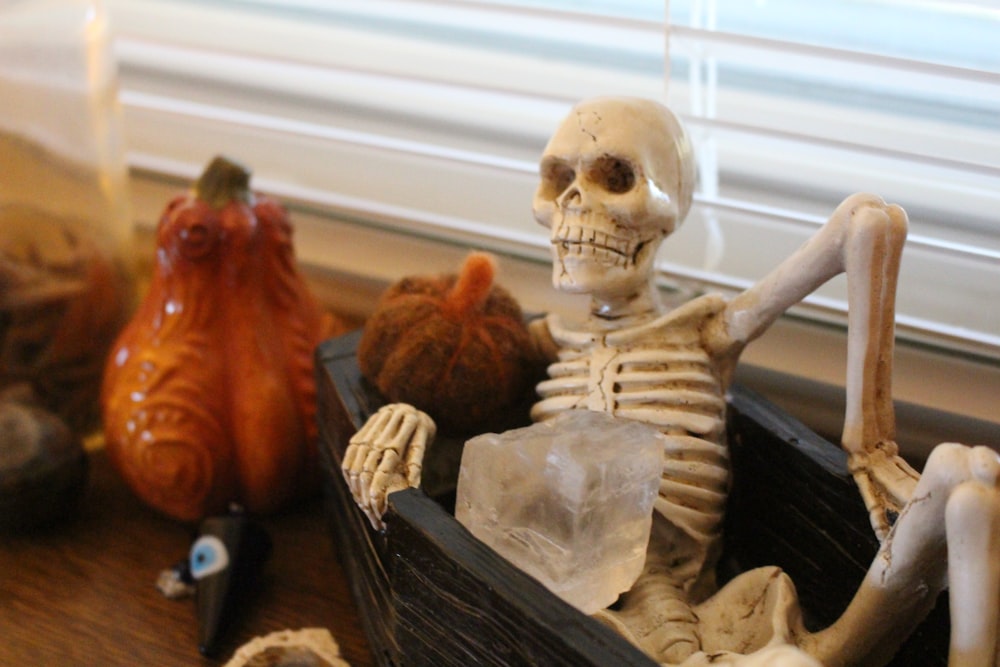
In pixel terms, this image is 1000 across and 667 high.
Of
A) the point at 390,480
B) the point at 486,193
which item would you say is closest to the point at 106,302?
the point at 486,193

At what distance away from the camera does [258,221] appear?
798 mm

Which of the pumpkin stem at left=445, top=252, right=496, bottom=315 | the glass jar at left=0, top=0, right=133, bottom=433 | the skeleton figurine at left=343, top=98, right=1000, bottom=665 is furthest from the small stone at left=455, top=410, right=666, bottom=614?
the glass jar at left=0, top=0, right=133, bottom=433

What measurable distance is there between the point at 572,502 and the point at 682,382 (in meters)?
0.14

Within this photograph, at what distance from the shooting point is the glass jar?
0.86 m

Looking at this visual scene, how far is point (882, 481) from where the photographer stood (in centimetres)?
54

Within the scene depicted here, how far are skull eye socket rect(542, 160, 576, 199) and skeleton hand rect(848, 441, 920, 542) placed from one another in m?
0.24

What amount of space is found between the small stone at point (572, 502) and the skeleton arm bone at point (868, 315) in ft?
0.38

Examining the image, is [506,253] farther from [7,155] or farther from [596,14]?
[7,155]

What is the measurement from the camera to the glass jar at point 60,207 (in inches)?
33.9

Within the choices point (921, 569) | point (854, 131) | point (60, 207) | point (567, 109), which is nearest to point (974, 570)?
point (921, 569)

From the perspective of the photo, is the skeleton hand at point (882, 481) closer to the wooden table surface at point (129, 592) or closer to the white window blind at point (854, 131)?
the white window blind at point (854, 131)

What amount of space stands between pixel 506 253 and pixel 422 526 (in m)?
0.46

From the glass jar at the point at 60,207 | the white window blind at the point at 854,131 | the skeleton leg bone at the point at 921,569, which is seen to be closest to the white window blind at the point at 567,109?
the white window blind at the point at 854,131

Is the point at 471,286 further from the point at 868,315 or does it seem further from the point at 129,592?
the point at 129,592
